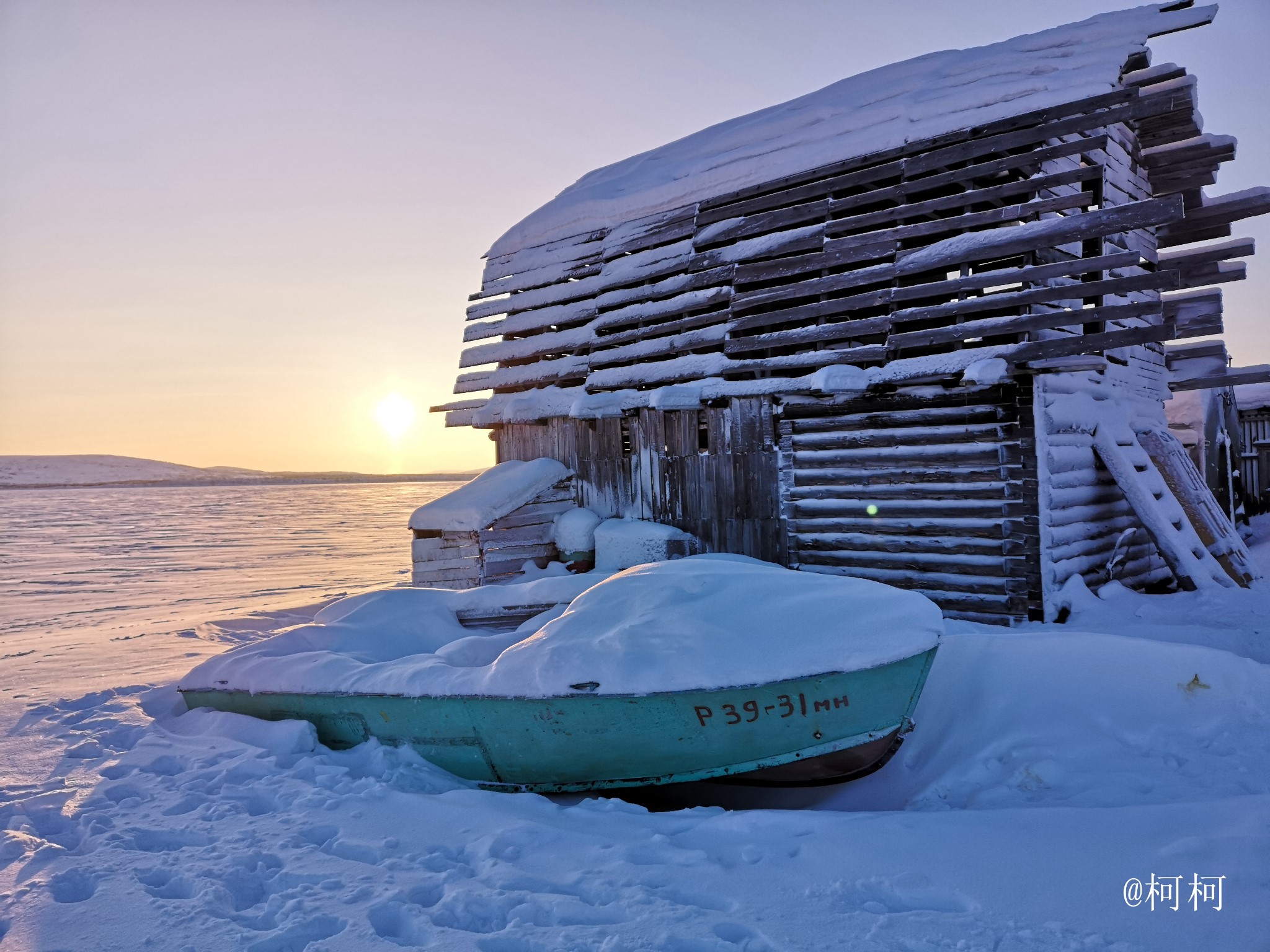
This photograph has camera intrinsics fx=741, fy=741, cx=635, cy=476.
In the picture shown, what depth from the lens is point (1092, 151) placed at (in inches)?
342

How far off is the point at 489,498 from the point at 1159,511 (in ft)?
27.9

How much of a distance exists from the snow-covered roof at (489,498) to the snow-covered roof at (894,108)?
4.35 metres

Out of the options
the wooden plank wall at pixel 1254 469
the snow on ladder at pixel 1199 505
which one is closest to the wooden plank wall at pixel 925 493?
the snow on ladder at pixel 1199 505

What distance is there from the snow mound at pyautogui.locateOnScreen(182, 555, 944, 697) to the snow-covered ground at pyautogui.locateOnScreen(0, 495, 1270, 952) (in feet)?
1.55

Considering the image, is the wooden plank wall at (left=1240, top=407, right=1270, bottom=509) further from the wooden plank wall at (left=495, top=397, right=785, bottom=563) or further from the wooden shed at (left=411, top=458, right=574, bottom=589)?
the wooden shed at (left=411, top=458, right=574, bottom=589)

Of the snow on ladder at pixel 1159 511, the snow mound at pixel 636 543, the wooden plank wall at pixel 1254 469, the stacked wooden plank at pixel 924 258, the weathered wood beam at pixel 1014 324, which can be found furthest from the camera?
the wooden plank wall at pixel 1254 469

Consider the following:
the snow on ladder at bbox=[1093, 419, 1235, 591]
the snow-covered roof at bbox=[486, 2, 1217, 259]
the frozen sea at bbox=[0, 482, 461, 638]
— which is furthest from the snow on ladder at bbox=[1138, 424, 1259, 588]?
the frozen sea at bbox=[0, 482, 461, 638]

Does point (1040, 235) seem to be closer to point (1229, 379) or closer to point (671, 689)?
point (1229, 379)

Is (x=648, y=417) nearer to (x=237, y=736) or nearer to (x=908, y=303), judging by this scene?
(x=908, y=303)

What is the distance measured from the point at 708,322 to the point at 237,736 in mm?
7664

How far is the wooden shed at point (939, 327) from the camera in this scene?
7.56 metres

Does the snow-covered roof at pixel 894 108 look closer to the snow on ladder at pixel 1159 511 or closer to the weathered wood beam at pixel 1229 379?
the snow on ladder at pixel 1159 511

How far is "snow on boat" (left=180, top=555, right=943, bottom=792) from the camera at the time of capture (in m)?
4.22

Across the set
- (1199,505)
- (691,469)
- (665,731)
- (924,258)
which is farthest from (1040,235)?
(665,731)
